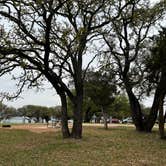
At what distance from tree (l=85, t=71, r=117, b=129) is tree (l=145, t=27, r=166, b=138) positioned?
3.79 meters

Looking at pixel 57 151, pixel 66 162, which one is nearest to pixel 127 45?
pixel 57 151

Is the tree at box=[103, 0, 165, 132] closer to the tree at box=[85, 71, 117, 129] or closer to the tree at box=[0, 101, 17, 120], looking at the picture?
the tree at box=[85, 71, 117, 129]

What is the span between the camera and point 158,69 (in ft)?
112

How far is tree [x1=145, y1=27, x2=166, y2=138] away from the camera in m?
31.0

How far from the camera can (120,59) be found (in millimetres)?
41750

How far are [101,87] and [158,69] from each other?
40.5 ft

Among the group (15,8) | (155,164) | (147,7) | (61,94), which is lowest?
(155,164)

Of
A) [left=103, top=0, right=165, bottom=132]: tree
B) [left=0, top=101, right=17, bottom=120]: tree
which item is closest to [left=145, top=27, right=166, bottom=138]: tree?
[left=103, top=0, right=165, bottom=132]: tree

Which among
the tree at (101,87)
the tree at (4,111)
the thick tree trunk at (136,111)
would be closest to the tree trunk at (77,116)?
the tree at (101,87)

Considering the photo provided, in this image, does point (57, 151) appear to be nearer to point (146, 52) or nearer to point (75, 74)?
point (75, 74)

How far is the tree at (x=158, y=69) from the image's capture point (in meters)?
31.0

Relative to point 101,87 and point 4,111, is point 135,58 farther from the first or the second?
point 4,111

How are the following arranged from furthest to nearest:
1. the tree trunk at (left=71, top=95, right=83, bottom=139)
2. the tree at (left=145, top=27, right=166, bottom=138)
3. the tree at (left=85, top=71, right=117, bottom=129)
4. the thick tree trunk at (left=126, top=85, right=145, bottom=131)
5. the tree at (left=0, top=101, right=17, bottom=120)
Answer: the tree at (left=0, top=101, right=17, bottom=120) < the tree at (left=85, top=71, right=117, bottom=129) < the thick tree trunk at (left=126, top=85, right=145, bottom=131) < the tree at (left=145, top=27, right=166, bottom=138) < the tree trunk at (left=71, top=95, right=83, bottom=139)

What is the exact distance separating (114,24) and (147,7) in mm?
3227
